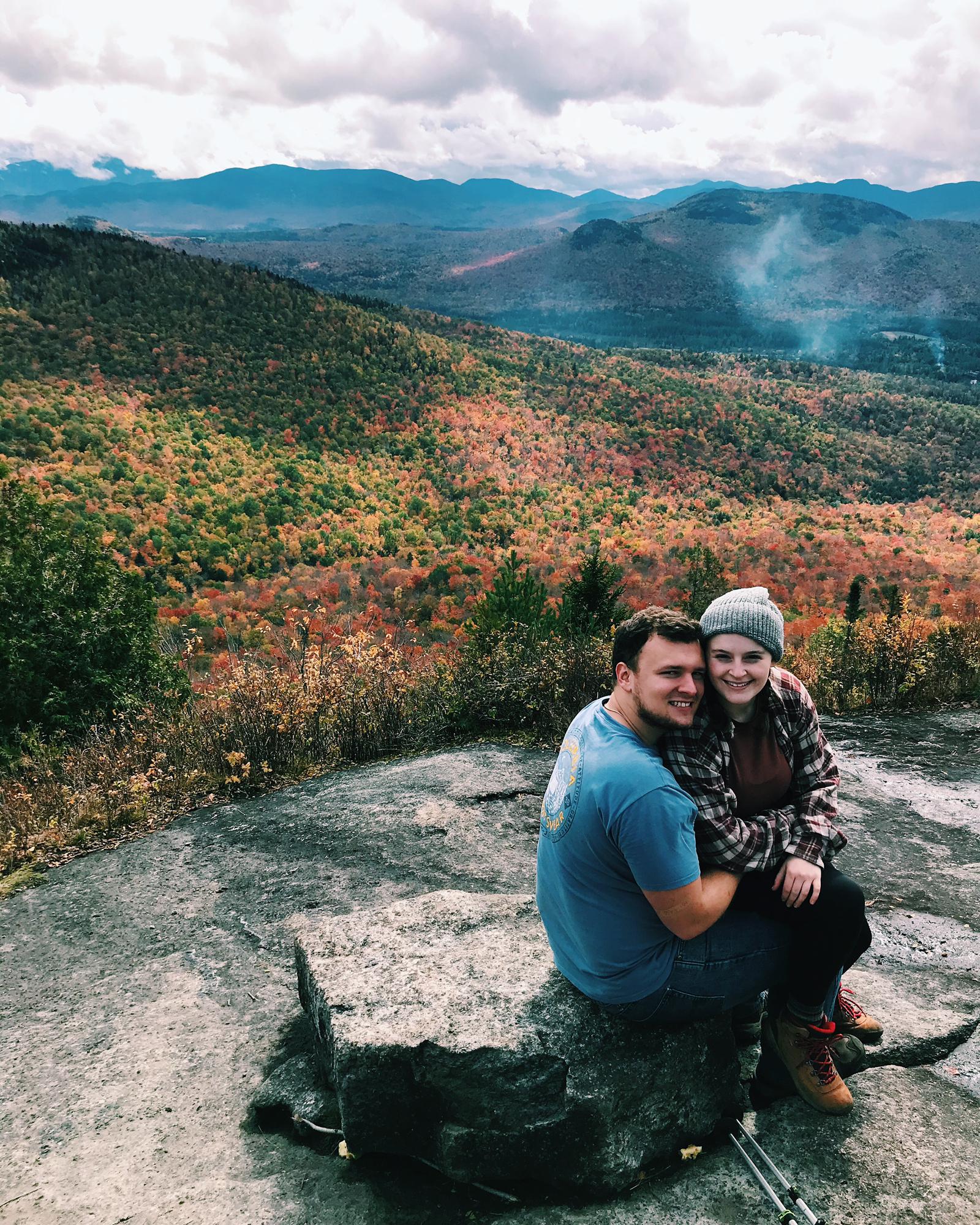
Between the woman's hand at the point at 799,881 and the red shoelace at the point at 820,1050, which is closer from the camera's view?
the woman's hand at the point at 799,881

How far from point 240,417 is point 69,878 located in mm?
40704

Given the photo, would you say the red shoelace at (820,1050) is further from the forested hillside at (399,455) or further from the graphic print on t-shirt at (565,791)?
the forested hillside at (399,455)

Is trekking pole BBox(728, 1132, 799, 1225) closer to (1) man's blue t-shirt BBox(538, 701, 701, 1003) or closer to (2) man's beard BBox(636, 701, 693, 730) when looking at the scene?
(1) man's blue t-shirt BBox(538, 701, 701, 1003)

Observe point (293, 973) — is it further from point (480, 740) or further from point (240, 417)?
point (240, 417)

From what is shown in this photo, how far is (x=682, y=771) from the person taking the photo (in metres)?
2.11

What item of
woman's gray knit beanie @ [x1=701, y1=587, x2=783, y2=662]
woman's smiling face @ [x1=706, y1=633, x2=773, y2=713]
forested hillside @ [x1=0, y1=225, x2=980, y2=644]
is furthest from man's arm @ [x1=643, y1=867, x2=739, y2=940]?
forested hillside @ [x1=0, y1=225, x2=980, y2=644]

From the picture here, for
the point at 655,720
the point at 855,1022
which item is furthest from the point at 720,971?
the point at 655,720

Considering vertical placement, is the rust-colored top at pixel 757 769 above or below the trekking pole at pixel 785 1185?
above

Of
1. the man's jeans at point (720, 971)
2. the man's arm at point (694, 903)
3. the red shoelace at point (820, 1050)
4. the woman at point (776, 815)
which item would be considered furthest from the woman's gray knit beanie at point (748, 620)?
the red shoelace at point (820, 1050)

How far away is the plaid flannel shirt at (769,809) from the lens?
2107 mm

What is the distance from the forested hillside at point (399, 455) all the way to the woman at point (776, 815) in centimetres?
1588

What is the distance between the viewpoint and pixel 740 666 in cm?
214

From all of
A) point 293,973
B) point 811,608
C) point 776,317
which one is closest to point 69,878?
point 293,973

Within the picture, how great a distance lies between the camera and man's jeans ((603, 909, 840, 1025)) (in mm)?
2148
